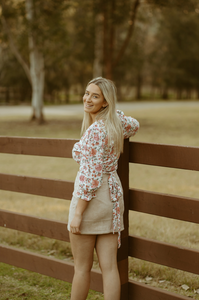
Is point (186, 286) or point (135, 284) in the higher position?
point (135, 284)

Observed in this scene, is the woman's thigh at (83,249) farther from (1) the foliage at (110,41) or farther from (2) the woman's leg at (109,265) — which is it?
(1) the foliage at (110,41)

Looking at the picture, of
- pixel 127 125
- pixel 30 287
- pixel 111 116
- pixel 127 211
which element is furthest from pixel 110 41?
pixel 111 116

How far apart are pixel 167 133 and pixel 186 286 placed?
12.4m

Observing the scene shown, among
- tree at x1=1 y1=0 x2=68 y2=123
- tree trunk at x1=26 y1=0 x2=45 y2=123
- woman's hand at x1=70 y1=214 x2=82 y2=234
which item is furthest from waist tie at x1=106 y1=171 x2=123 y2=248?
tree trunk at x1=26 y1=0 x2=45 y2=123

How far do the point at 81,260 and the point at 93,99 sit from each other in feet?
3.59

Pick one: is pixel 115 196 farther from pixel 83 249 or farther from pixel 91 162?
pixel 83 249

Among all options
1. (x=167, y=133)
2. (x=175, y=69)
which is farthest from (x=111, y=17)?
(x=175, y=69)

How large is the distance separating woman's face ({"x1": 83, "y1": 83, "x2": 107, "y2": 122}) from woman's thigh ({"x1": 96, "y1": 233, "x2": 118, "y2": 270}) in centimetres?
85

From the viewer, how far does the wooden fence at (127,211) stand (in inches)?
109

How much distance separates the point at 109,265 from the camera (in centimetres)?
260

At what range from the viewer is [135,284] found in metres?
3.06

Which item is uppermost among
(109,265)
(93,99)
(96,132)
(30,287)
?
(93,99)

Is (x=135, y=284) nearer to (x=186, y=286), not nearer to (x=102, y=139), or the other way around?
(x=186, y=286)

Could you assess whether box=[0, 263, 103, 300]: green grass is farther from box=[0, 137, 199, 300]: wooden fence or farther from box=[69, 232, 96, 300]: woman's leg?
box=[69, 232, 96, 300]: woman's leg
